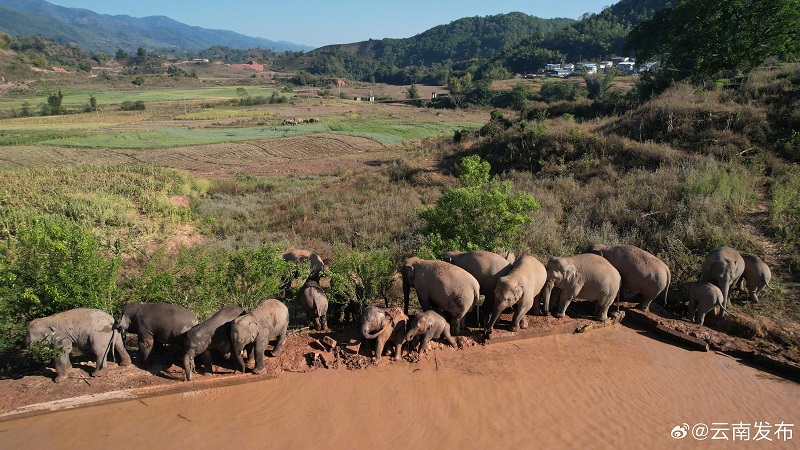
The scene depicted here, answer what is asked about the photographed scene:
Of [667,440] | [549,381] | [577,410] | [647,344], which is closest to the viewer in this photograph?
[667,440]

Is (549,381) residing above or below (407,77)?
below

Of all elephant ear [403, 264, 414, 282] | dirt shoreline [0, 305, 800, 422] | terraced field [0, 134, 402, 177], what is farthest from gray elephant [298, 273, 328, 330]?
terraced field [0, 134, 402, 177]

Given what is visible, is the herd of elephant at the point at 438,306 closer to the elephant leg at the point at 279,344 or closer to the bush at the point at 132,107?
the elephant leg at the point at 279,344

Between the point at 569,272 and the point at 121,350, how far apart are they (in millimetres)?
6749

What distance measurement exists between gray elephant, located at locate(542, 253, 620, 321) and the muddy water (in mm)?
909

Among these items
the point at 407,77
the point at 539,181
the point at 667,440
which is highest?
the point at 407,77

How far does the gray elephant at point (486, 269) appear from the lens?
7656 mm

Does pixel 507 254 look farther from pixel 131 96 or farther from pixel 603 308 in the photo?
pixel 131 96

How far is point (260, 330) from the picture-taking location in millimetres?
6125

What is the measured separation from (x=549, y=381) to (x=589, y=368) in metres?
0.77

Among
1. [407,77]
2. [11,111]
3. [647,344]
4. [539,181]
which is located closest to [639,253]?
[647,344]

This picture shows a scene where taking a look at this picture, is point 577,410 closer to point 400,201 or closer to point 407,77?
point 400,201

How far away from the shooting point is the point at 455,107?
7475 cm

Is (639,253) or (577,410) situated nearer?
(577,410)
